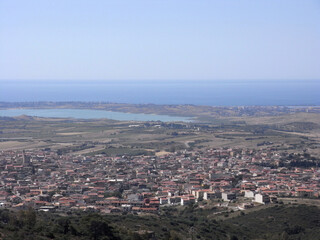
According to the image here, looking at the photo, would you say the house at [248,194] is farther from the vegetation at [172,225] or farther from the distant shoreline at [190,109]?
the distant shoreline at [190,109]

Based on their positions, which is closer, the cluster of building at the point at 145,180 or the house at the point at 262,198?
the house at the point at 262,198

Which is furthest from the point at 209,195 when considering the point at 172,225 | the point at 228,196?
the point at 172,225

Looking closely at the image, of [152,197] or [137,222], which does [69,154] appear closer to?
[152,197]

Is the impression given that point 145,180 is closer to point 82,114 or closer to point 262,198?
point 262,198

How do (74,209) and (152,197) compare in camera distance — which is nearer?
(74,209)

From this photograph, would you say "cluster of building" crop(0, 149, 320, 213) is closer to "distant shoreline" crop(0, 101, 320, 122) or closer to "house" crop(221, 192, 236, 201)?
"house" crop(221, 192, 236, 201)

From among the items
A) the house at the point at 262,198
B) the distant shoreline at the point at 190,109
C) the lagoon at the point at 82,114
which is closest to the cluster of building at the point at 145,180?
the house at the point at 262,198

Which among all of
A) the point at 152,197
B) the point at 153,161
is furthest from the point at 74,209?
the point at 153,161

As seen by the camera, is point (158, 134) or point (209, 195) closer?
point (209, 195)
